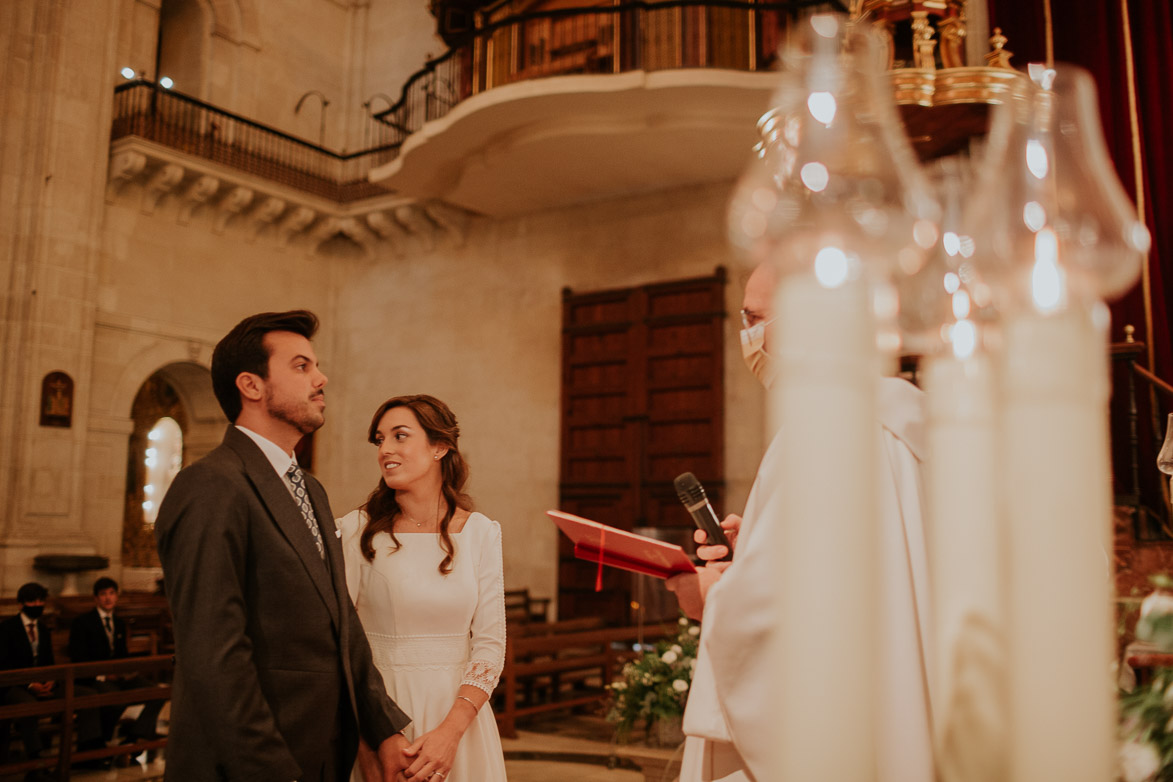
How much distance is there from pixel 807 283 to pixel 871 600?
157 mm

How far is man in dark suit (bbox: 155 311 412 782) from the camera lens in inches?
77.0

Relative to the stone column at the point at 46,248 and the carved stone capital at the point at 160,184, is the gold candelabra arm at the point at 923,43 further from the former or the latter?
the stone column at the point at 46,248

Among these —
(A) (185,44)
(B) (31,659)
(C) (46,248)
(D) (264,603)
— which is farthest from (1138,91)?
(A) (185,44)

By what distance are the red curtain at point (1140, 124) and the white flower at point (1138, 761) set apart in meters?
5.21

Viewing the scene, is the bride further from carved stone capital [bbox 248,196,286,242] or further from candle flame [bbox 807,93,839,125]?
carved stone capital [bbox 248,196,286,242]

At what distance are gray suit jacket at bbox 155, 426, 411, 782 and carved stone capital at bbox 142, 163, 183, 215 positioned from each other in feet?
35.5

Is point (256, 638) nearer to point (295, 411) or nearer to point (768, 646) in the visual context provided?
point (295, 411)

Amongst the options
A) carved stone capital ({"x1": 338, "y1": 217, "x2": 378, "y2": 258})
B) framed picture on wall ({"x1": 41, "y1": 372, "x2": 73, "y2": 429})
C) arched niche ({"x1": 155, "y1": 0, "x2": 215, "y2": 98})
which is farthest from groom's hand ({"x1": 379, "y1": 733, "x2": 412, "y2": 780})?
arched niche ({"x1": 155, "y1": 0, "x2": 215, "y2": 98})

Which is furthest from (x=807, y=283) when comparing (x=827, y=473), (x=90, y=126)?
(x=90, y=126)

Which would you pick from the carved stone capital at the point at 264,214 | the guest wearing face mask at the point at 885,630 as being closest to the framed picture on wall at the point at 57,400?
the carved stone capital at the point at 264,214

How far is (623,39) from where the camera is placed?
995 cm

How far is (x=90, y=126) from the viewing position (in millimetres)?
11398

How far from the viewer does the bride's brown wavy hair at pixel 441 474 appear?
2.88 m

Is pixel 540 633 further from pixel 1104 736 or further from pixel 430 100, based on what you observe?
pixel 1104 736
